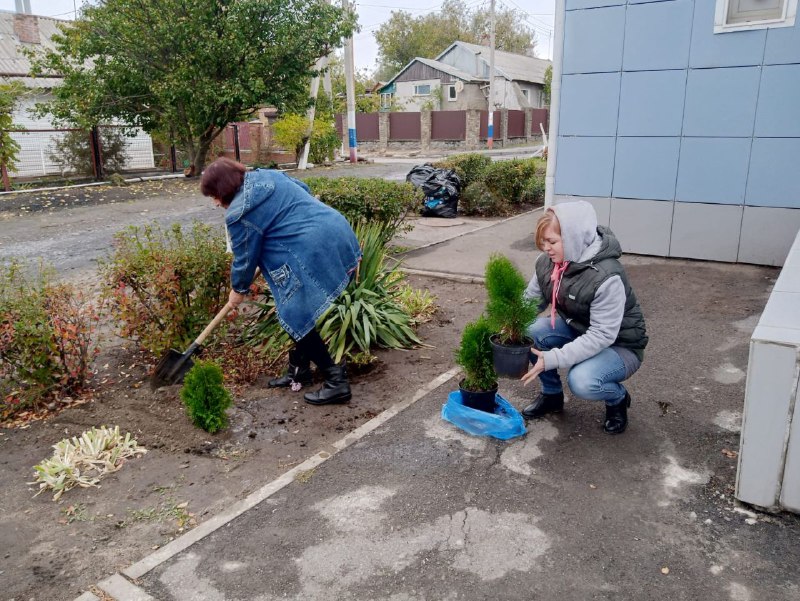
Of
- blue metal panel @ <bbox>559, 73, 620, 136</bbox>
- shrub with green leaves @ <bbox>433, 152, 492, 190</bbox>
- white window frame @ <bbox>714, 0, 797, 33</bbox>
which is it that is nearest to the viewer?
white window frame @ <bbox>714, 0, 797, 33</bbox>

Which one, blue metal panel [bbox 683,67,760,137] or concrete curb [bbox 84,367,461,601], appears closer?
concrete curb [bbox 84,367,461,601]

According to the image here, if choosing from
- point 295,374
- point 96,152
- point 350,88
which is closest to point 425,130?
point 350,88

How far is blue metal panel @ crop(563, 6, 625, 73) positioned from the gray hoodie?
546cm

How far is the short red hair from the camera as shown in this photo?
3.99 m

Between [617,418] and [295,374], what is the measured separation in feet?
7.22

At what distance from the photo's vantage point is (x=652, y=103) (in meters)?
7.88

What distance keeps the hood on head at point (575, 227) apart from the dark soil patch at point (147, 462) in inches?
66.8

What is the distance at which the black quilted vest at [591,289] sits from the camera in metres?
3.41

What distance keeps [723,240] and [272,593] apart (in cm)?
698

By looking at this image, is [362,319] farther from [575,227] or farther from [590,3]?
[590,3]

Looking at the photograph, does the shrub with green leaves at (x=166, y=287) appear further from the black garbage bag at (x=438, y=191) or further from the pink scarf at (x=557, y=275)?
the black garbage bag at (x=438, y=191)

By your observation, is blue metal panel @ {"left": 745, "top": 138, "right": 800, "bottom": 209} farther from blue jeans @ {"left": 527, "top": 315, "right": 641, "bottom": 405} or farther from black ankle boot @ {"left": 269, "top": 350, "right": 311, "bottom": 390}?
black ankle boot @ {"left": 269, "top": 350, "right": 311, "bottom": 390}

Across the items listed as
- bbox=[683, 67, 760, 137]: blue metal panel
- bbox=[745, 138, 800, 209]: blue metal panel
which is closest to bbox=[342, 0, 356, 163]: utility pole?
bbox=[683, 67, 760, 137]: blue metal panel

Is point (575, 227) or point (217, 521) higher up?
point (575, 227)
